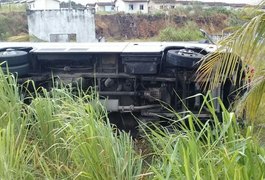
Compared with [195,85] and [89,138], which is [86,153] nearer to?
[89,138]

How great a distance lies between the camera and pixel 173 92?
4.51m

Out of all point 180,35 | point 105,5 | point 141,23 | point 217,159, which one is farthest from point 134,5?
point 217,159

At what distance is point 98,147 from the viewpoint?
237 cm

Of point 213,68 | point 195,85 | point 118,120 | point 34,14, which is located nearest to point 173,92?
point 195,85

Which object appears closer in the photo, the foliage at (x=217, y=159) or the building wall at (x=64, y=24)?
the foliage at (x=217, y=159)

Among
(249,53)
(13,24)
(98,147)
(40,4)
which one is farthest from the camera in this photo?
(40,4)

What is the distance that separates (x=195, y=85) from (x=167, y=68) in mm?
398

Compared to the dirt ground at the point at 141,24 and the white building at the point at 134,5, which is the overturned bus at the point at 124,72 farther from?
the white building at the point at 134,5

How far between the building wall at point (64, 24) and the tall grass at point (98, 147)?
17.6m

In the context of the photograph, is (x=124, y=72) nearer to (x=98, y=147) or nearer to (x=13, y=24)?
(x=98, y=147)

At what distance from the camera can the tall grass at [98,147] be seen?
6.22 feet

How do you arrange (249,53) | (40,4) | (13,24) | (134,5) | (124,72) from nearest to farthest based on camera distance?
(249,53)
(124,72)
(13,24)
(40,4)
(134,5)

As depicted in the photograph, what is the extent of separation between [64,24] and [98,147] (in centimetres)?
1877

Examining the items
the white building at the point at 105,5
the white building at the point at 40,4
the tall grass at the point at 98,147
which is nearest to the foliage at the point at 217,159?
the tall grass at the point at 98,147
